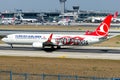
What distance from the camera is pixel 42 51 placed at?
7331cm

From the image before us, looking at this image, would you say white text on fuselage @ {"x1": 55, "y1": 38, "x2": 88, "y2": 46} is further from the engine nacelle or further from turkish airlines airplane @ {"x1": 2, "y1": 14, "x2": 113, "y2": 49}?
the engine nacelle

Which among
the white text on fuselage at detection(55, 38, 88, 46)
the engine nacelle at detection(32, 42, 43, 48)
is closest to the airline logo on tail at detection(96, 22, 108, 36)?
the white text on fuselage at detection(55, 38, 88, 46)

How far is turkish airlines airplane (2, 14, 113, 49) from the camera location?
247ft

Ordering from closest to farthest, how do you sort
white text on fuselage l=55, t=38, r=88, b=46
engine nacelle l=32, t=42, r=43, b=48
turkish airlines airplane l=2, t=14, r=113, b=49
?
engine nacelle l=32, t=42, r=43, b=48 → turkish airlines airplane l=2, t=14, r=113, b=49 → white text on fuselage l=55, t=38, r=88, b=46

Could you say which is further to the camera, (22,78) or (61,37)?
(61,37)

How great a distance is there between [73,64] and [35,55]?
13.3 metres

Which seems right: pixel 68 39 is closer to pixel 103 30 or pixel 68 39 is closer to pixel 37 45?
pixel 37 45

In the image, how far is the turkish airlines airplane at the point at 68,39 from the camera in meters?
75.4

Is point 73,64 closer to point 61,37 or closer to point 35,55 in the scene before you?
point 35,55

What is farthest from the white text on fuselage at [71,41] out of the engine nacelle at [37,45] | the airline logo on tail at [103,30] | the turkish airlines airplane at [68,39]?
the engine nacelle at [37,45]

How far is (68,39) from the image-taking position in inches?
3004

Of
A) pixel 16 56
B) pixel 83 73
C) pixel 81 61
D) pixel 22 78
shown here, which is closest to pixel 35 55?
pixel 16 56

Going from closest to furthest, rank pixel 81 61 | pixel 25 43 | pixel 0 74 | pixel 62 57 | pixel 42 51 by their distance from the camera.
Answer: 1. pixel 0 74
2. pixel 81 61
3. pixel 62 57
4. pixel 42 51
5. pixel 25 43

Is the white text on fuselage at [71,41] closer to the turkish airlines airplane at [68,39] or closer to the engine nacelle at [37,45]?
the turkish airlines airplane at [68,39]
